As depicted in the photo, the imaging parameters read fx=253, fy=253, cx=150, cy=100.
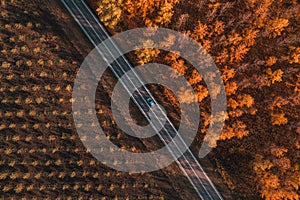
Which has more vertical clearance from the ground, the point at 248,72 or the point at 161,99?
the point at 248,72

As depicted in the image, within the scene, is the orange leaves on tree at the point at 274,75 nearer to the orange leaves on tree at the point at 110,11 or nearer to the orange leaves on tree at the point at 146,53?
the orange leaves on tree at the point at 146,53

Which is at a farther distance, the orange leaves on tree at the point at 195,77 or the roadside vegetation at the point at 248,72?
the roadside vegetation at the point at 248,72

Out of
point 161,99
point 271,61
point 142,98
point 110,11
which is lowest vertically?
point 142,98

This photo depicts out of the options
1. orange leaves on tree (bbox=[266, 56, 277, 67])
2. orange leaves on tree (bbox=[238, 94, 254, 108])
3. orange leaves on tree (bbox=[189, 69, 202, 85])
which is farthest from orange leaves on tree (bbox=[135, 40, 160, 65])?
orange leaves on tree (bbox=[266, 56, 277, 67])

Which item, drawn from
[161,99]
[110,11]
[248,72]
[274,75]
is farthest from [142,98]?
[274,75]

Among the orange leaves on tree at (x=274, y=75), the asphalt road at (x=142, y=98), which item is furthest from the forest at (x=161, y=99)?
the asphalt road at (x=142, y=98)

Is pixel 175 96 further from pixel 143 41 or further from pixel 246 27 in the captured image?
pixel 246 27

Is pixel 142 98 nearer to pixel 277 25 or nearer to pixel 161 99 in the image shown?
pixel 161 99

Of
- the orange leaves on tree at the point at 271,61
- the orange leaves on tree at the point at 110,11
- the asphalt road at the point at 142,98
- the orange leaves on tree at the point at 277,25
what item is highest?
the orange leaves on tree at the point at 277,25

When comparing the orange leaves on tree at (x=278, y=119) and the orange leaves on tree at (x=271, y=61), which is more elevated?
the orange leaves on tree at (x=271, y=61)
